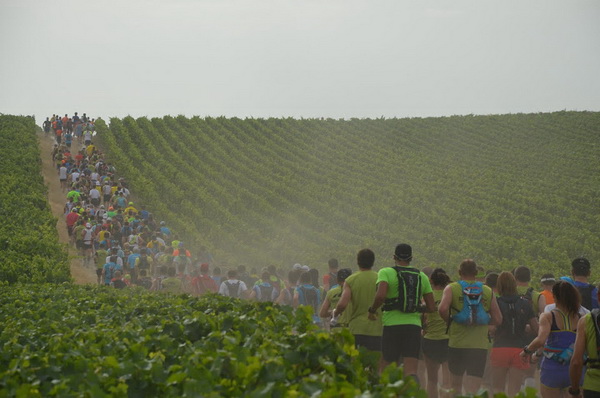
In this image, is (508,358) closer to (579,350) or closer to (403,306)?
(403,306)

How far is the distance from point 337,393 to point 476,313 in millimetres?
5425

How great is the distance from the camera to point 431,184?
47250mm

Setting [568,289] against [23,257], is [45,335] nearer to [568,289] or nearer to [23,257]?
[568,289]

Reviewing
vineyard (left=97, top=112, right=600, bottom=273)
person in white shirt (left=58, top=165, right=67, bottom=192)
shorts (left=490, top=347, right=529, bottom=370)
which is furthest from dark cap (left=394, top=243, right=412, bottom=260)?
person in white shirt (left=58, top=165, right=67, bottom=192)

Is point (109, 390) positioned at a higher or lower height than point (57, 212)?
lower

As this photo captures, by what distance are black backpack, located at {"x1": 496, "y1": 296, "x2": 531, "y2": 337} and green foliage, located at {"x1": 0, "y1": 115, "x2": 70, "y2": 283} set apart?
13.4m

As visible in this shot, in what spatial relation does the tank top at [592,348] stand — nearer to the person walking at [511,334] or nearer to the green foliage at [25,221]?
the person walking at [511,334]

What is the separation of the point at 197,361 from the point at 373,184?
41886 mm

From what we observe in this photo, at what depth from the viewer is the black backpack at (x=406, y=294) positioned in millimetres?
9797

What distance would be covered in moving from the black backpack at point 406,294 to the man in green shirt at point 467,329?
0.41 meters

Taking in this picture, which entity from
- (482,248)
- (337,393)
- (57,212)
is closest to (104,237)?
(57,212)

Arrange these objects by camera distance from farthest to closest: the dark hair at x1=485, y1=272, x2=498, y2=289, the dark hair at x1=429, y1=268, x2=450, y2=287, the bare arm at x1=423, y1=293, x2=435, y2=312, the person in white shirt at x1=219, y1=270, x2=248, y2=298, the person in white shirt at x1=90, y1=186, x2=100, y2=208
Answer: the person in white shirt at x1=90, y1=186, x2=100, y2=208 → the person in white shirt at x1=219, y1=270, x2=248, y2=298 → the dark hair at x1=485, y1=272, x2=498, y2=289 → the dark hair at x1=429, y1=268, x2=450, y2=287 → the bare arm at x1=423, y1=293, x2=435, y2=312

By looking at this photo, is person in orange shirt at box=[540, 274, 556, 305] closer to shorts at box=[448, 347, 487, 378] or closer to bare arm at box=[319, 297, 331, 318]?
shorts at box=[448, 347, 487, 378]

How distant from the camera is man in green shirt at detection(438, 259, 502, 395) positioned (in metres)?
10.1
